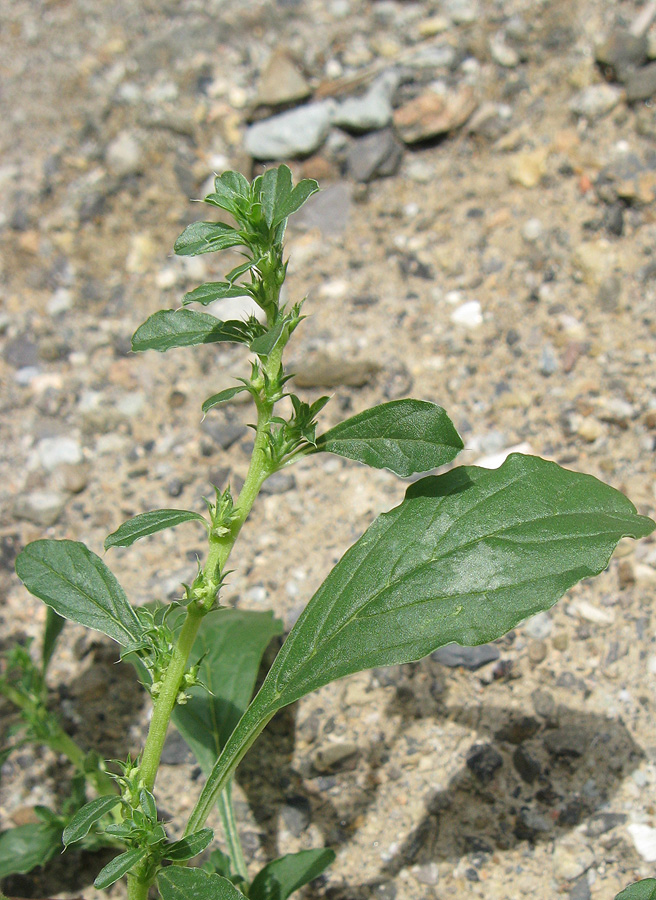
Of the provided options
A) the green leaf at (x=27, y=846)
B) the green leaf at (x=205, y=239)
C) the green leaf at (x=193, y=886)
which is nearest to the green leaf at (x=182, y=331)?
the green leaf at (x=205, y=239)

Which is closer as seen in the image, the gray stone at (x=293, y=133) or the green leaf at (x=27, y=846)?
the green leaf at (x=27, y=846)

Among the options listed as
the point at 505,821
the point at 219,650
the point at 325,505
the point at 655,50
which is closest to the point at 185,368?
the point at 325,505

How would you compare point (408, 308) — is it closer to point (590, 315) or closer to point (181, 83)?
point (590, 315)

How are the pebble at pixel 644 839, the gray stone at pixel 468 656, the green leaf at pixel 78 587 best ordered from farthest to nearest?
1. the gray stone at pixel 468 656
2. the pebble at pixel 644 839
3. the green leaf at pixel 78 587

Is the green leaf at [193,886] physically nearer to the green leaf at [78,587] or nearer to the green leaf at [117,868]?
the green leaf at [117,868]

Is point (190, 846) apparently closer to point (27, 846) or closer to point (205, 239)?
point (27, 846)
